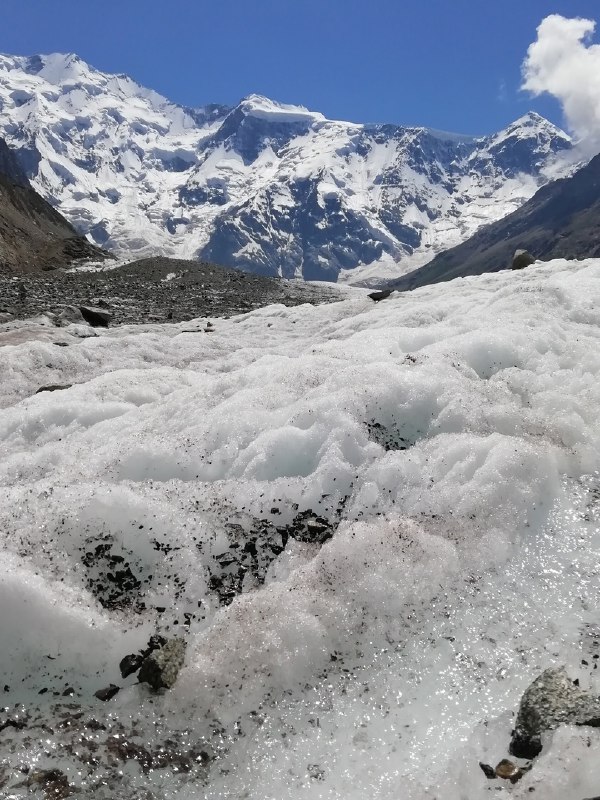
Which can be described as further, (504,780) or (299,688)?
(299,688)

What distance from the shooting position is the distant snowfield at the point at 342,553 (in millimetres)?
5602

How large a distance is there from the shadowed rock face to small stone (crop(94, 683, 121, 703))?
48.0 metres

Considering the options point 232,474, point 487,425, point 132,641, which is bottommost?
point 132,641

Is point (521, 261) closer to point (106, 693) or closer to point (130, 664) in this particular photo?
point (130, 664)

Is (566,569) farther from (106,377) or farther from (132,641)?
(106,377)

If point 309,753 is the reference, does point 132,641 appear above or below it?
above

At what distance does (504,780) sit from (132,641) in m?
4.28

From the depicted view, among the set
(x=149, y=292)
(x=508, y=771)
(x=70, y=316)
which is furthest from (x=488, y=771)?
(x=149, y=292)

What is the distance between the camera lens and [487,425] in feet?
33.7

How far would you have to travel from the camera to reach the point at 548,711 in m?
5.38

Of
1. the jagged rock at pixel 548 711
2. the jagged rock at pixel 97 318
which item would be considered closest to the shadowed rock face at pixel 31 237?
the jagged rock at pixel 97 318

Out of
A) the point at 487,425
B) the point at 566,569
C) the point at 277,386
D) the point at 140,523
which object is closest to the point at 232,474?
the point at 140,523

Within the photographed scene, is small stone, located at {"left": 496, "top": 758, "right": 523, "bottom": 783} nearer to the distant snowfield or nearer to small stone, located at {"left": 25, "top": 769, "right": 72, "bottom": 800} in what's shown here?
the distant snowfield

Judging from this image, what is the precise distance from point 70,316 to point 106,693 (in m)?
23.7
